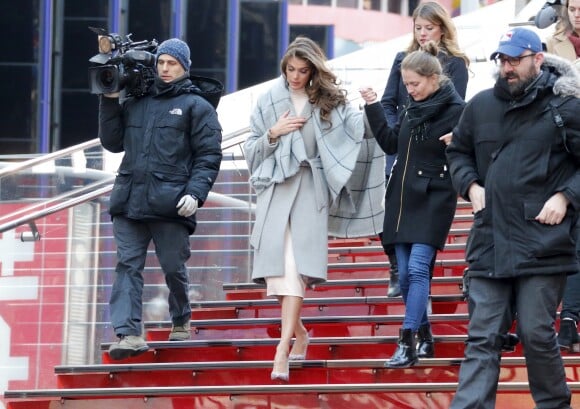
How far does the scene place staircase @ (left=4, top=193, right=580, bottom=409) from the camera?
855 cm

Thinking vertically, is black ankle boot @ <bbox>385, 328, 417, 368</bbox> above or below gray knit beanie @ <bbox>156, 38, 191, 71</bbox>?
below

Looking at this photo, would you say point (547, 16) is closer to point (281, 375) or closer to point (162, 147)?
point (162, 147)

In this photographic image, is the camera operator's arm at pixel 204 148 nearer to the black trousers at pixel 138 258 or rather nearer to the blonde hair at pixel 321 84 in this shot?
the black trousers at pixel 138 258

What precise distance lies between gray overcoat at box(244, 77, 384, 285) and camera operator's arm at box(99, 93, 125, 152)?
31.8 inches

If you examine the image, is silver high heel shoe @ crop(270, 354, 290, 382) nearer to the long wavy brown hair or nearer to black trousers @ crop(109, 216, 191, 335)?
black trousers @ crop(109, 216, 191, 335)

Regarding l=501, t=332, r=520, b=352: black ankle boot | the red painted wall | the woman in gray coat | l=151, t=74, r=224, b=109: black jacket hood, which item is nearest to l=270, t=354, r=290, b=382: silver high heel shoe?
the woman in gray coat

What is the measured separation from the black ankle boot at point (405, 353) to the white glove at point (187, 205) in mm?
1465

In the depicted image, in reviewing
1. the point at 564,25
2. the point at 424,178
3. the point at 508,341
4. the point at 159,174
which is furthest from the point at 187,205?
the point at 564,25

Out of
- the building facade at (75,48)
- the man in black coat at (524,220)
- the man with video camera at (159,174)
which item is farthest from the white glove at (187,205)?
the building facade at (75,48)

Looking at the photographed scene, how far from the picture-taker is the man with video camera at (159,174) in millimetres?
9227

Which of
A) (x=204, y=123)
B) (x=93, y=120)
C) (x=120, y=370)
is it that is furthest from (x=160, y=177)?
(x=93, y=120)

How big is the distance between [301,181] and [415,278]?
91cm

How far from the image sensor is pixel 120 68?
927 centimetres

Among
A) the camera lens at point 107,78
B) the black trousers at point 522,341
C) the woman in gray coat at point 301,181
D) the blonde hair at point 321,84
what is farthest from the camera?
the camera lens at point 107,78
